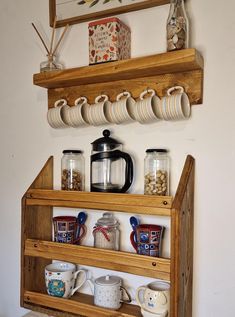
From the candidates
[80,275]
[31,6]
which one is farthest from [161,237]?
[31,6]

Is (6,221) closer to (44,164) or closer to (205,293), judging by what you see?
(44,164)

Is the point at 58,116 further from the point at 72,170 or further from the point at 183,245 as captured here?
the point at 183,245

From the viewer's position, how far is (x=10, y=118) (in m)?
1.46

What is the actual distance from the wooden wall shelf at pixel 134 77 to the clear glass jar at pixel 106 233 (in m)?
0.47

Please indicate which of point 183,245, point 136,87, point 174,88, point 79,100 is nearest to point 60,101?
point 79,100

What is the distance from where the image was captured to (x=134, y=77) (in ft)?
3.79

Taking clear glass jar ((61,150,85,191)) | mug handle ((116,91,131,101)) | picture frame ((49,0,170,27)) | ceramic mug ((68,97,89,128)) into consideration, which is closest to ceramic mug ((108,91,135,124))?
mug handle ((116,91,131,101))

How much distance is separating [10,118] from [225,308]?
1.18 metres

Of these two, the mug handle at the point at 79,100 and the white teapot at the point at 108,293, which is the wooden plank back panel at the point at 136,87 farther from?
the white teapot at the point at 108,293

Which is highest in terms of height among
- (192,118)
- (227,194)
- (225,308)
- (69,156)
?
(192,118)

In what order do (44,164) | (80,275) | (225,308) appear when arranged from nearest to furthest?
(225,308) → (80,275) → (44,164)

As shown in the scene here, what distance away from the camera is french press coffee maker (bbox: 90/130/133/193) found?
1115 mm

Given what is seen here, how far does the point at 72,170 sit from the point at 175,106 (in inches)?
19.3

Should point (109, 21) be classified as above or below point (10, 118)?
above
